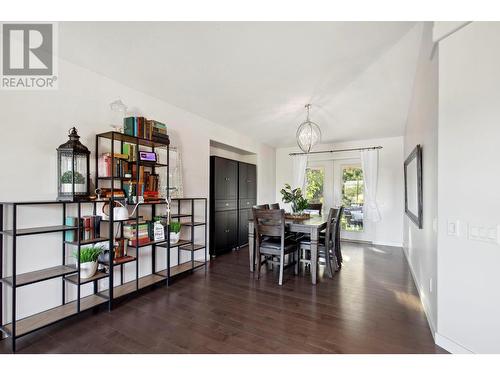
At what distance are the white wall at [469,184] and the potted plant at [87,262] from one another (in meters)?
3.05

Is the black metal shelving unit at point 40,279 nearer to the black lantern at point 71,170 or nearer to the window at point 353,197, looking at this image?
the black lantern at point 71,170

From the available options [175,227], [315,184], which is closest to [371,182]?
[315,184]

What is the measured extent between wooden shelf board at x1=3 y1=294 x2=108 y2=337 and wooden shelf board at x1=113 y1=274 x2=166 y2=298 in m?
0.19

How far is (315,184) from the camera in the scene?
636 cm

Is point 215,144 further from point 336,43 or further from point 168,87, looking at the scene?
point 336,43

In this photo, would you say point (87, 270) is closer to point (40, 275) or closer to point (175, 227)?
point (40, 275)

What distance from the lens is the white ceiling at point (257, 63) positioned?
90.7 inches

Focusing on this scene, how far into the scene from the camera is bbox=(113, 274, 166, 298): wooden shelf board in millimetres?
2652

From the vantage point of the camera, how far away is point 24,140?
85.0 inches

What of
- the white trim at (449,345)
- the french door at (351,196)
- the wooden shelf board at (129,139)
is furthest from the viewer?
the french door at (351,196)

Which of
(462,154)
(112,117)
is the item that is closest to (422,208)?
(462,154)

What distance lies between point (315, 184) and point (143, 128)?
15.3 ft

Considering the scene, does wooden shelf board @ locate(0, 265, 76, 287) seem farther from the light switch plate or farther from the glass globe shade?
the glass globe shade

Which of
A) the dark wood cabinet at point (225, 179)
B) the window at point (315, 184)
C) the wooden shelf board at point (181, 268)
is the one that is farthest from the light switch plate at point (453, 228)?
the window at point (315, 184)
